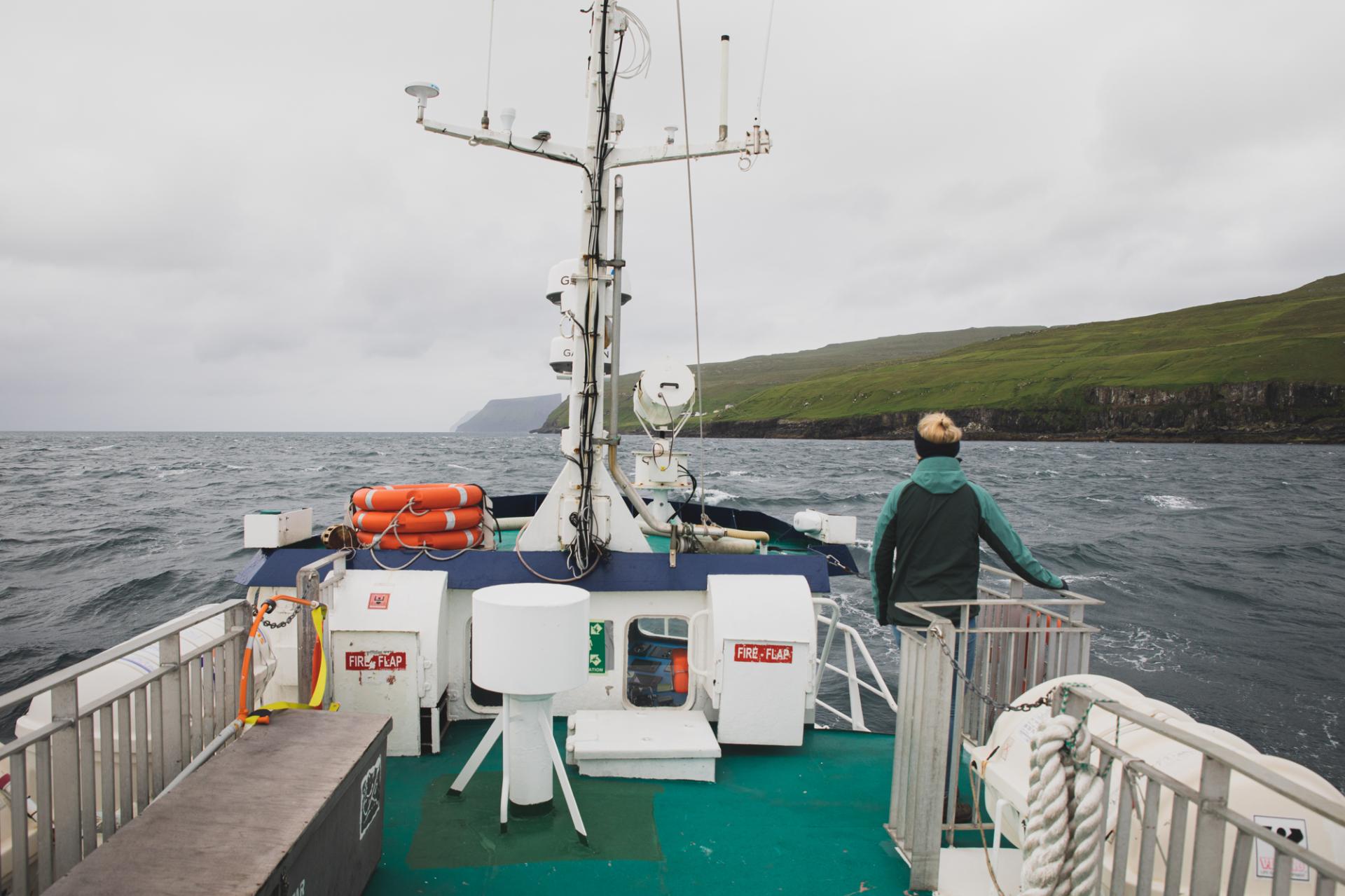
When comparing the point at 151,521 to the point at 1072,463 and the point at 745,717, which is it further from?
the point at 1072,463

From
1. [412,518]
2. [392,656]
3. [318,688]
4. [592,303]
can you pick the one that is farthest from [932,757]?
[412,518]

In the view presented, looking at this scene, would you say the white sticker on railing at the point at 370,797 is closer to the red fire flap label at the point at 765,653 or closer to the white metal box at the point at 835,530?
the red fire flap label at the point at 765,653

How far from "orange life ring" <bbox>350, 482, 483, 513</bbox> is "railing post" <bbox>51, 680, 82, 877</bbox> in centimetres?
333

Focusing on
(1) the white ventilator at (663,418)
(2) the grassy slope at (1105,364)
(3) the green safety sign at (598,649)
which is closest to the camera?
(3) the green safety sign at (598,649)

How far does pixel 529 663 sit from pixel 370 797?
3.27 feet

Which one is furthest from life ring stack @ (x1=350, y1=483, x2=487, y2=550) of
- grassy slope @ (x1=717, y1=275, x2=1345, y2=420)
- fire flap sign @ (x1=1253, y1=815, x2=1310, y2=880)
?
grassy slope @ (x1=717, y1=275, x2=1345, y2=420)

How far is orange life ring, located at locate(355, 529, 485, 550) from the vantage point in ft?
20.5

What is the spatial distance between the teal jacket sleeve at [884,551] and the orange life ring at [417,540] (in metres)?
3.56

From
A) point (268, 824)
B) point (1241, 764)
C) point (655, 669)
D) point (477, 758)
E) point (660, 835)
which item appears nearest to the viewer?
point (1241, 764)

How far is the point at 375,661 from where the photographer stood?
554 centimetres

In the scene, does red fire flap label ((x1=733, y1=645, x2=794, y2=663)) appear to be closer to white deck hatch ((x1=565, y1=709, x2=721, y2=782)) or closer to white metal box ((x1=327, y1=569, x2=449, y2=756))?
white deck hatch ((x1=565, y1=709, x2=721, y2=782))

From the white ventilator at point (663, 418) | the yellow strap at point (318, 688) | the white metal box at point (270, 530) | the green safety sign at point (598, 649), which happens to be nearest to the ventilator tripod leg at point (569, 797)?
the yellow strap at point (318, 688)

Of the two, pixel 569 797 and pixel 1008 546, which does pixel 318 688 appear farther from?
pixel 1008 546

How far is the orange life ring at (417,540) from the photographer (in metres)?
6.26
